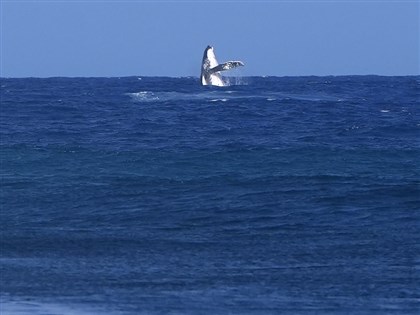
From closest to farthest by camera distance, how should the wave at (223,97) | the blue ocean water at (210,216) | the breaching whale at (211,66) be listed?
1. the blue ocean water at (210,216)
2. the wave at (223,97)
3. the breaching whale at (211,66)

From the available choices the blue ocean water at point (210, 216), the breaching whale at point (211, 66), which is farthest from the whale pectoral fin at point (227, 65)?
the blue ocean water at point (210, 216)

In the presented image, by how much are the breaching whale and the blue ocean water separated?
14.0 meters

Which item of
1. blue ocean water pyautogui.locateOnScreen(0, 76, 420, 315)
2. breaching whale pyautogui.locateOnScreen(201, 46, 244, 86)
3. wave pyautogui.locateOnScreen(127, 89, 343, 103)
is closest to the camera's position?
blue ocean water pyautogui.locateOnScreen(0, 76, 420, 315)

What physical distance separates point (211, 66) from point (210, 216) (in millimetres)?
33121

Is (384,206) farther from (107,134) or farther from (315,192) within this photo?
(107,134)

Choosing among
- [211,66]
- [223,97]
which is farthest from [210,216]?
[211,66]

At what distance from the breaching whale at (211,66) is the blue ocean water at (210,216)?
14.0 meters

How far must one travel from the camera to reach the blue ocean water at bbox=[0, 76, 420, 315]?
467 inches

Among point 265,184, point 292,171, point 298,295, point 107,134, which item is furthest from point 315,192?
point 107,134

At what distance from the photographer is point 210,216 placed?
17.3 m

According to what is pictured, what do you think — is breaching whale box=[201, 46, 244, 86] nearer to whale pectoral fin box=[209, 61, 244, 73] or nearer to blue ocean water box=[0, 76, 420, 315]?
whale pectoral fin box=[209, 61, 244, 73]

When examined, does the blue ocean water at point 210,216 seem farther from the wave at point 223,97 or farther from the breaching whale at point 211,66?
the breaching whale at point 211,66

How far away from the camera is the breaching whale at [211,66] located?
158ft

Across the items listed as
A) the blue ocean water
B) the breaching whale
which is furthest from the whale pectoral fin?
the blue ocean water
